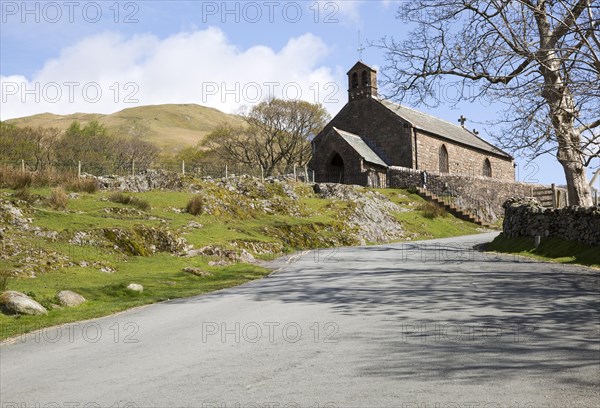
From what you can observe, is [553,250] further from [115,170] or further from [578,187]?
[115,170]

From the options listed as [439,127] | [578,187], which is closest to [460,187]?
[439,127]

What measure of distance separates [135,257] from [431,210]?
23003 mm

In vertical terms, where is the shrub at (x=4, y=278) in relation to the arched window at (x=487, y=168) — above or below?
below

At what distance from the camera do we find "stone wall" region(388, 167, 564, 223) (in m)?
39.5

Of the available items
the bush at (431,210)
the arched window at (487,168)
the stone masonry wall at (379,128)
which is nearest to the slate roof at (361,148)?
the stone masonry wall at (379,128)

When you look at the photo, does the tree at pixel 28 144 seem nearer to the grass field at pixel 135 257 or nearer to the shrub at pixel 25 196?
the shrub at pixel 25 196

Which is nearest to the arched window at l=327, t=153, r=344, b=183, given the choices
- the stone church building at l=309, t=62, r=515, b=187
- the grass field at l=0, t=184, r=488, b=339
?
the stone church building at l=309, t=62, r=515, b=187

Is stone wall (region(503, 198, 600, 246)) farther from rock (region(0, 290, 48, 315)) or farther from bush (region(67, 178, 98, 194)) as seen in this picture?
bush (region(67, 178, 98, 194))

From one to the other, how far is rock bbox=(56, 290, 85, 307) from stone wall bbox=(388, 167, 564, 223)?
32331mm

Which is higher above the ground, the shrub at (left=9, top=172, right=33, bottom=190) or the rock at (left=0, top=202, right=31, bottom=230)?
the shrub at (left=9, top=172, right=33, bottom=190)

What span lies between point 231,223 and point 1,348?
15.4 m

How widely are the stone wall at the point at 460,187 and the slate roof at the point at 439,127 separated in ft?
16.2

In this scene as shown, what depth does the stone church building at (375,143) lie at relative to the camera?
138 feet

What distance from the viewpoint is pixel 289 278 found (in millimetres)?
14188
